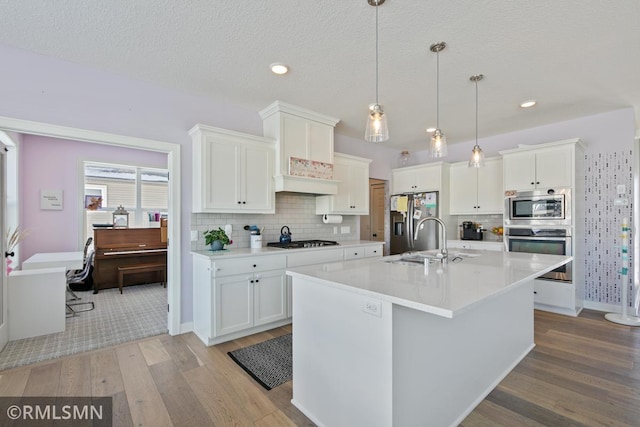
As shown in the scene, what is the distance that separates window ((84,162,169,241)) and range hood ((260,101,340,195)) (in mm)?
2951

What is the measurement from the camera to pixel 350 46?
234cm

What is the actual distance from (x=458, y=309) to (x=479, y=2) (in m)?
1.87

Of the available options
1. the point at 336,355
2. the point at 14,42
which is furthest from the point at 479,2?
the point at 14,42

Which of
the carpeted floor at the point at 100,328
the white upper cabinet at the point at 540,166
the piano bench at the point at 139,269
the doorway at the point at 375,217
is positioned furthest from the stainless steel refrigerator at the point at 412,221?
the piano bench at the point at 139,269

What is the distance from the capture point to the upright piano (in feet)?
16.5

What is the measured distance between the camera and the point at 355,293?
1584 mm

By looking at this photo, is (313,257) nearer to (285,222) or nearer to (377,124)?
(285,222)

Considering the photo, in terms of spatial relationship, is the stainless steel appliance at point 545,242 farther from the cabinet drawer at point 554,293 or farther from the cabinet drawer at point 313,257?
the cabinet drawer at point 313,257

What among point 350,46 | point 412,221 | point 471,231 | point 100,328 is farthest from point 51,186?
point 471,231

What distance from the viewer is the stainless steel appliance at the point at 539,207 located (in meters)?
3.71

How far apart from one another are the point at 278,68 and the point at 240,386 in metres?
2.59

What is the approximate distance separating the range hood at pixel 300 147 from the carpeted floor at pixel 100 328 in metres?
2.19

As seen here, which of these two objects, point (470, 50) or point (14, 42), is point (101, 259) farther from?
point (470, 50)

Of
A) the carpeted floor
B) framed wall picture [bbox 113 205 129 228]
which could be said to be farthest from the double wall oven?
framed wall picture [bbox 113 205 129 228]
